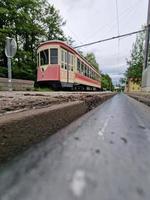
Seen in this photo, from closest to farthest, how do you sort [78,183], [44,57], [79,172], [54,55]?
[78,183], [79,172], [54,55], [44,57]

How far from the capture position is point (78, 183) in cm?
73

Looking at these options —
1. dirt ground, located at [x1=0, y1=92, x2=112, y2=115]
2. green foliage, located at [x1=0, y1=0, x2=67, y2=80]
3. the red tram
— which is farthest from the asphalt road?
green foliage, located at [x1=0, y1=0, x2=67, y2=80]

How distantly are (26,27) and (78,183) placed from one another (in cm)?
2063

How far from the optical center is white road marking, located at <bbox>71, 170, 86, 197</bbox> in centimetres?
66

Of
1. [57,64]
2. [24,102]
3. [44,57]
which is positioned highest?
[44,57]

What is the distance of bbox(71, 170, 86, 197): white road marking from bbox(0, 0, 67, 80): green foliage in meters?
16.9

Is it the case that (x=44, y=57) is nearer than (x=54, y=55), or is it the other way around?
(x=54, y=55)

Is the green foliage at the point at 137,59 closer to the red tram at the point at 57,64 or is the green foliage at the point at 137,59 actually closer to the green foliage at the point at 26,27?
the green foliage at the point at 26,27

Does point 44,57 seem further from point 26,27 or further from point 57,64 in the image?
point 26,27

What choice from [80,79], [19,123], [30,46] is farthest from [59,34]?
[19,123]

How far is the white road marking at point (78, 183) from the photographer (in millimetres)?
664

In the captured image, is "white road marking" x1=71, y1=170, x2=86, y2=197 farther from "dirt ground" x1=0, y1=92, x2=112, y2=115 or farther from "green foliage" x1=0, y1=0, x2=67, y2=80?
"green foliage" x1=0, y1=0, x2=67, y2=80

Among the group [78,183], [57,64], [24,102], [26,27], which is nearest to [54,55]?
[57,64]

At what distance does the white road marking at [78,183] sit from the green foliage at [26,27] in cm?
1693
